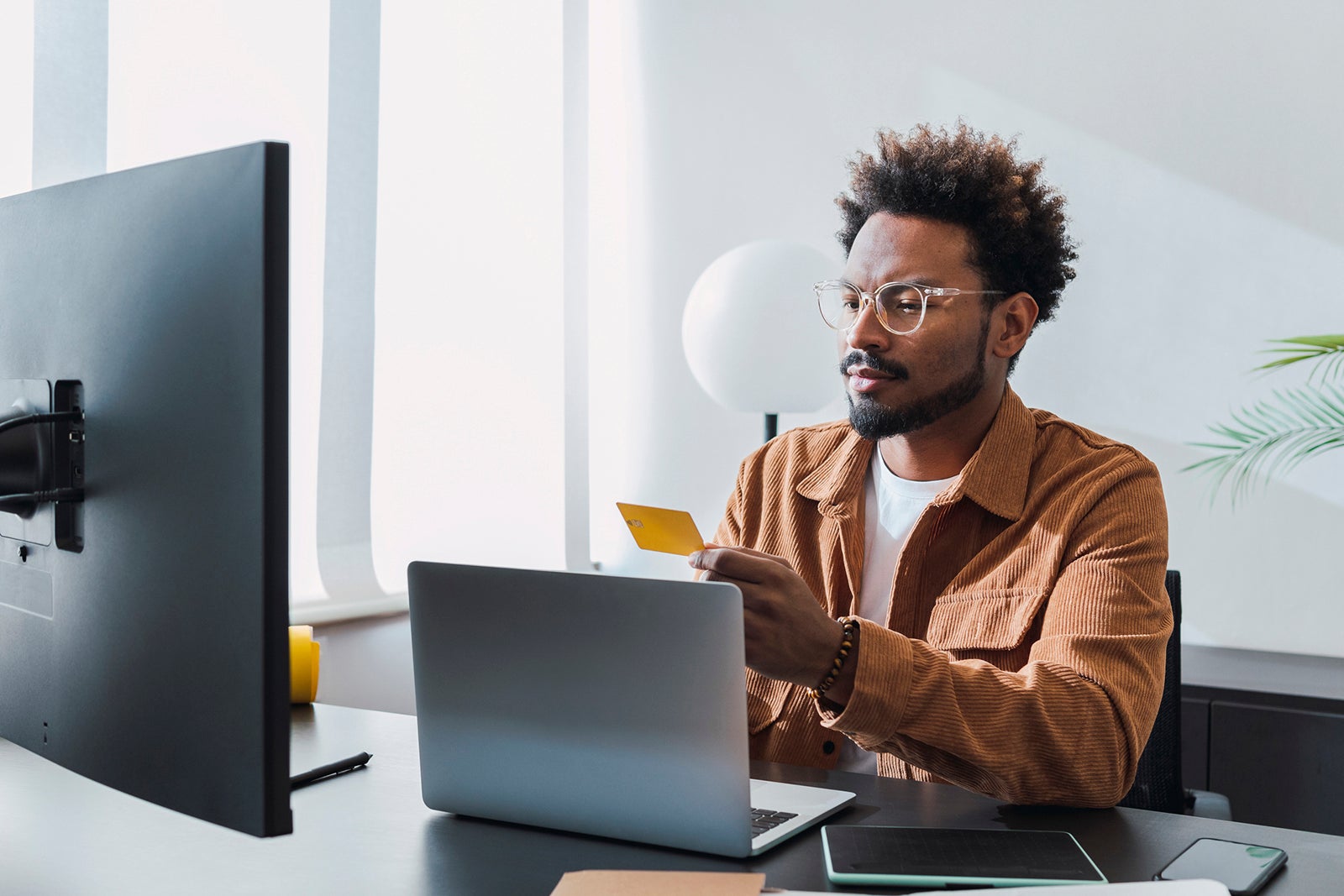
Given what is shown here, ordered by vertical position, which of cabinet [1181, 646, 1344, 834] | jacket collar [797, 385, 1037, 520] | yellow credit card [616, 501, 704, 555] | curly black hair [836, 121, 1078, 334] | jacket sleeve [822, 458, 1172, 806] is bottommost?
cabinet [1181, 646, 1344, 834]

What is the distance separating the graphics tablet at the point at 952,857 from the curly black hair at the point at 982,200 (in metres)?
0.91

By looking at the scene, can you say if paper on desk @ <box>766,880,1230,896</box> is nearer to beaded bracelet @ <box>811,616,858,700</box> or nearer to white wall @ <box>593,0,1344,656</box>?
beaded bracelet @ <box>811,616,858,700</box>

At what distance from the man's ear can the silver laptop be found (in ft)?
2.86

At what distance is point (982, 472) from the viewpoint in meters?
1.56

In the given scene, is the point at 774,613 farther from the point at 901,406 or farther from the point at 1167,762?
the point at 1167,762

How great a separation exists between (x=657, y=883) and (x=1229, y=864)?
1.56 ft

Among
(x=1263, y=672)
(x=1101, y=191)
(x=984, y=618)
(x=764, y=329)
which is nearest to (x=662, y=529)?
(x=984, y=618)

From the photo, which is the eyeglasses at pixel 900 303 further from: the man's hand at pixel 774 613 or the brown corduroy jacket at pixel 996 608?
the man's hand at pixel 774 613

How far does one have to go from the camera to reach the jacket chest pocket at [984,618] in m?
1.44

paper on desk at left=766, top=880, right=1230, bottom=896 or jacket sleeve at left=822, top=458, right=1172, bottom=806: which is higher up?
jacket sleeve at left=822, top=458, right=1172, bottom=806

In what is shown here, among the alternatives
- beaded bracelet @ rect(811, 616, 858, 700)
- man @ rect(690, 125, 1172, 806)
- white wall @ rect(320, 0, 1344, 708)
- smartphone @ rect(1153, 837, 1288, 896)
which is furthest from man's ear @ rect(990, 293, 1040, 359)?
white wall @ rect(320, 0, 1344, 708)

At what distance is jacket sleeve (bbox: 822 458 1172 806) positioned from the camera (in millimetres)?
1174

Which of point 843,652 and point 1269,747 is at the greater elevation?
point 843,652

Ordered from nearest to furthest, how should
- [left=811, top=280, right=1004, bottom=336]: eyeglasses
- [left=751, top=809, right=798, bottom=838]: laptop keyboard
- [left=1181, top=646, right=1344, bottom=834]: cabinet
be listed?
1. [left=751, top=809, right=798, bottom=838]: laptop keyboard
2. [left=811, top=280, right=1004, bottom=336]: eyeglasses
3. [left=1181, top=646, right=1344, bottom=834]: cabinet
